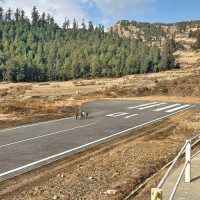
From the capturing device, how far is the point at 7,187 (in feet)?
23.3

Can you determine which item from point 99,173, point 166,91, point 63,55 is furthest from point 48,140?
point 63,55

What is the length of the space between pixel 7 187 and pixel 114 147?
5897 millimetres

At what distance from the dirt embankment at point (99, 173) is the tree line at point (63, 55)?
94661 millimetres

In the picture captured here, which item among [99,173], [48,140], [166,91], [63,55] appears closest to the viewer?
[99,173]

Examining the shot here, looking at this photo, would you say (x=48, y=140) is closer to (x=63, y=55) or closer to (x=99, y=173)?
(x=99, y=173)

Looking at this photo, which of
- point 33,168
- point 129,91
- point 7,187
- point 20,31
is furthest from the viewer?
point 20,31

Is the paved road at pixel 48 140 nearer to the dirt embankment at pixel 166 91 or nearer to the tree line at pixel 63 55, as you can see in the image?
the dirt embankment at pixel 166 91

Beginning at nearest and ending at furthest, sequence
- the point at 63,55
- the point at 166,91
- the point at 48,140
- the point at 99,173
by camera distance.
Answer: the point at 99,173 → the point at 48,140 → the point at 166,91 → the point at 63,55

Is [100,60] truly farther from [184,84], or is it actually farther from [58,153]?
[58,153]

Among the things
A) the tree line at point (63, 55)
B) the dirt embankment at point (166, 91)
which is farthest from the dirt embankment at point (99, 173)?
the tree line at point (63, 55)

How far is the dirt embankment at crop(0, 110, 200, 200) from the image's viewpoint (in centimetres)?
657

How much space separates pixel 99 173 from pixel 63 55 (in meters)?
135

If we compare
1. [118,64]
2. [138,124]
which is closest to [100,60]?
[118,64]

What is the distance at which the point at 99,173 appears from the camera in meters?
8.02
